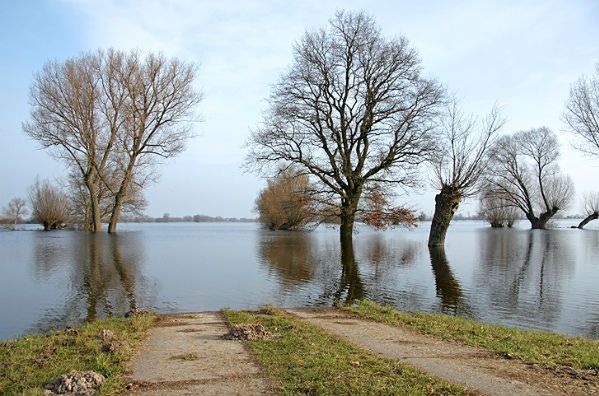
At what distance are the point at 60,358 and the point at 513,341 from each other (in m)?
6.76

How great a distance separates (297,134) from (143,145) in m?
20.8

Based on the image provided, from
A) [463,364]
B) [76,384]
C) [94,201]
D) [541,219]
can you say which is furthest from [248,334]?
[541,219]

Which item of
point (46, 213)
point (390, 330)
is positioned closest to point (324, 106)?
point (390, 330)

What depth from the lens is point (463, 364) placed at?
5.97 metres

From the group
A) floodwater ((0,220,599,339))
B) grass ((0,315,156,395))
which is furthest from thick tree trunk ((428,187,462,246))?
grass ((0,315,156,395))

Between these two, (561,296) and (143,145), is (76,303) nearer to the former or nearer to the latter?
(561,296)

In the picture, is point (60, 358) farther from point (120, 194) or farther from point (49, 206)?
point (49, 206)

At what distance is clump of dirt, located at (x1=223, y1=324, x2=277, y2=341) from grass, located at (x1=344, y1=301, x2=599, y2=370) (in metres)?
2.84

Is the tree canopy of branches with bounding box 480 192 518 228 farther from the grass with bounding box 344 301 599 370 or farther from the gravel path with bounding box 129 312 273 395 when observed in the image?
the gravel path with bounding box 129 312 273 395

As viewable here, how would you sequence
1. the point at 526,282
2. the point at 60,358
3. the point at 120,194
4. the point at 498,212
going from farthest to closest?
the point at 498,212 < the point at 120,194 < the point at 526,282 < the point at 60,358

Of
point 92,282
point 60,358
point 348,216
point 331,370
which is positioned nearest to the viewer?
point 331,370

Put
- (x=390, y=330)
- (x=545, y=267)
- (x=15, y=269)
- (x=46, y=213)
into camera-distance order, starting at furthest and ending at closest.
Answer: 1. (x=46, y=213)
2. (x=545, y=267)
3. (x=15, y=269)
4. (x=390, y=330)

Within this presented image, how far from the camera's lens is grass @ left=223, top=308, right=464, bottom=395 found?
482 cm

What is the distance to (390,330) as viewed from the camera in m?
8.54
